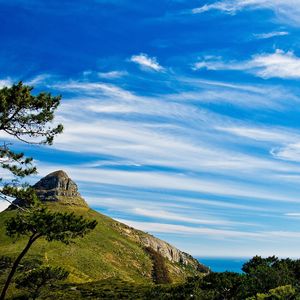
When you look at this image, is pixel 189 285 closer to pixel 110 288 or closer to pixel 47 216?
pixel 47 216

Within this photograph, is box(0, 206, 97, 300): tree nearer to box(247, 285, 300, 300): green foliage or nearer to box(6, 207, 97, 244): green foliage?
box(6, 207, 97, 244): green foliage

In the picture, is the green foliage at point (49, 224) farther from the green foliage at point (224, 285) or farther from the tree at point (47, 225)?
the green foliage at point (224, 285)

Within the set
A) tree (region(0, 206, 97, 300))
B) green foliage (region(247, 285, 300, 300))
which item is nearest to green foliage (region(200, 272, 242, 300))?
green foliage (region(247, 285, 300, 300))

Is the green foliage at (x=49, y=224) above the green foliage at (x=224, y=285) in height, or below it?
above

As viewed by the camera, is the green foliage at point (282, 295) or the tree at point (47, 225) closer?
the green foliage at point (282, 295)

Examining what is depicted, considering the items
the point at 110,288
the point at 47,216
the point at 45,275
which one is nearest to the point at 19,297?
the point at 110,288

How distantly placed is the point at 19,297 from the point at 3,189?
102m

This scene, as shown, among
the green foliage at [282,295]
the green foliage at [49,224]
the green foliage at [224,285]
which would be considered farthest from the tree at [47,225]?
the green foliage at [282,295]

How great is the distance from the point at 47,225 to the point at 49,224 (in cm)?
25

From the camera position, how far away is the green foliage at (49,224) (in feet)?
141

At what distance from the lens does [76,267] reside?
18975 cm

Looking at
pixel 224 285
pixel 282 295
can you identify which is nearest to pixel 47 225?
pixel 224 285

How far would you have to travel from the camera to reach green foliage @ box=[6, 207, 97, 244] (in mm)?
42906

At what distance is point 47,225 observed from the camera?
43.6 meters
